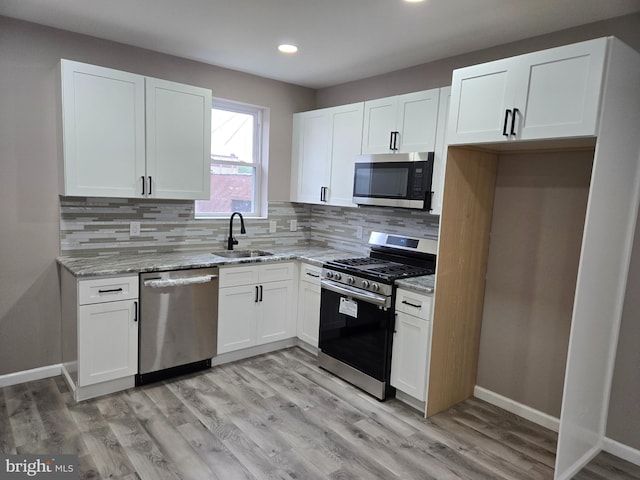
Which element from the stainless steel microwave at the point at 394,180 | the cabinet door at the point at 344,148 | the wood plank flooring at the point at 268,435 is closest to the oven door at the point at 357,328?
the wood plank flooring at the point at 268,435

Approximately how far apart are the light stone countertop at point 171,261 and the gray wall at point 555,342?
854 millimetres

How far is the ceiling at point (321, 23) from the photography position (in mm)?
2400

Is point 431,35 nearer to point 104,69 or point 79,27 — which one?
point 104,69

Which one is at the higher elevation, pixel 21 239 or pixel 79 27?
pixel 79 27

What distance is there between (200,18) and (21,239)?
6.52 ft

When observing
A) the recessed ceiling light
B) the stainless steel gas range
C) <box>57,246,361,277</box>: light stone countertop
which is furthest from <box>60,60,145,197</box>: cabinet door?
the stainless steel gas range

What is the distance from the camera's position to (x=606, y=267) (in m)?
2.32

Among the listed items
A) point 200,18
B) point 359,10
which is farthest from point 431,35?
point 200,18

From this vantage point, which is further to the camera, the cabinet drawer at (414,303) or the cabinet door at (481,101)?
the cabinet drawer at (414,303)

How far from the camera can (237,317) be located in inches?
139

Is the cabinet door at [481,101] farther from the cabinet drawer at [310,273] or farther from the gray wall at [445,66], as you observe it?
the cabinet drawer at [310,273]

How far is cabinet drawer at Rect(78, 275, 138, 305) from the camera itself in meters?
2.74

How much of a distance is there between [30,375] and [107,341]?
793 mm

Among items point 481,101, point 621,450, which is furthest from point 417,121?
point 621,450
